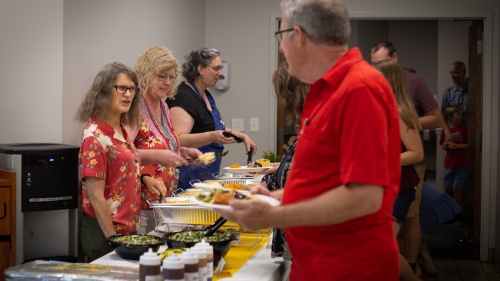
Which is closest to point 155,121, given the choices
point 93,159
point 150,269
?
point 93,159

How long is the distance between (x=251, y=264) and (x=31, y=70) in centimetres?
198

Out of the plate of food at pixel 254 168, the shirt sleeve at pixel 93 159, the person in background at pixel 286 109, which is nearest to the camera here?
the person in background at pixel 286 109

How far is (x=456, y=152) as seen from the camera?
7695 mm

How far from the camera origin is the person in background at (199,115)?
4.56m

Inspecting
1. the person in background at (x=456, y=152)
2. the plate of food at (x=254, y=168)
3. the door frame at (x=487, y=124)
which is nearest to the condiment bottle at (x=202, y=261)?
the plate of food at (x=254, y=168)

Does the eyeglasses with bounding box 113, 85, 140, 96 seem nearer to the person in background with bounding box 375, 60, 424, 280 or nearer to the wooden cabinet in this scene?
the wooden cabinet

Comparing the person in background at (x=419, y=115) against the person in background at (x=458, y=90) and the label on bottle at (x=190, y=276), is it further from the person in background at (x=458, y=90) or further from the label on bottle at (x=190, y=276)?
the label on bottle at (x=190, y=276)

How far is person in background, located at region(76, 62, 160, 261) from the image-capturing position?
320cm

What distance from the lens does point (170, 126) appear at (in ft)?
13.8

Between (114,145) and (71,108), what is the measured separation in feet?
3.80

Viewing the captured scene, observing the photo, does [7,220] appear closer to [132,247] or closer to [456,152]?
[132,247]

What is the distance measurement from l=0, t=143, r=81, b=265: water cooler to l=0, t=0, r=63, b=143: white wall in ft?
0.49

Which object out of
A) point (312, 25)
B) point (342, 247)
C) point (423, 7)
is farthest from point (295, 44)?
point (423, 7)

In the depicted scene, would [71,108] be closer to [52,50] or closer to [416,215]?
[52,50]
